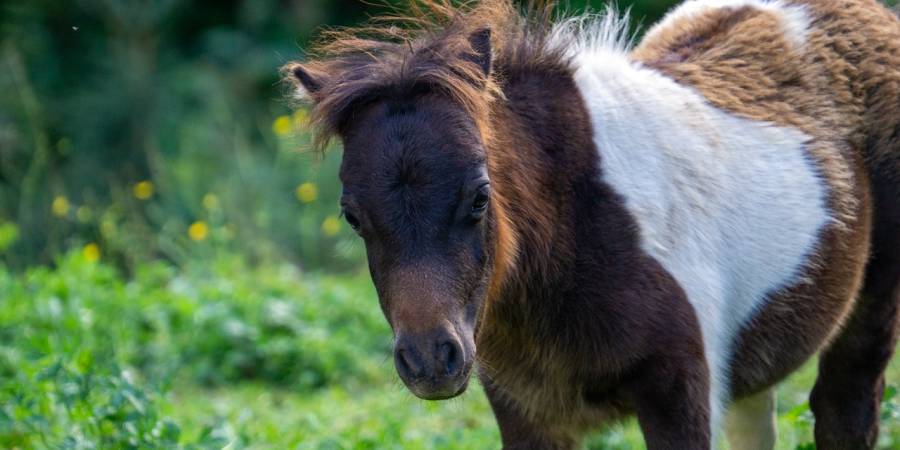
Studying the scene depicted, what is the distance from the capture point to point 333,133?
10.8 ft

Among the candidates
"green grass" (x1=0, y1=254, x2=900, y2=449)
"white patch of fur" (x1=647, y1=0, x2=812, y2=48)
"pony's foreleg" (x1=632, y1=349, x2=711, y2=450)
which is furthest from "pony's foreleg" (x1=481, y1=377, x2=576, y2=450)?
"white patch of fur" (x1=647, y1=0, x2=812, y2=48)

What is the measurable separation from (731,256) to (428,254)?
119 centimetres

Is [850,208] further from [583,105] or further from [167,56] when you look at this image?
[167,56]

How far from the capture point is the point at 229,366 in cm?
628

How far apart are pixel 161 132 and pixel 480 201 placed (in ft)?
30.7

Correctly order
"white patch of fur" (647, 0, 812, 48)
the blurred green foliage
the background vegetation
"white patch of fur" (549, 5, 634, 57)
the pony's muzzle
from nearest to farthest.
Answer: the pony's muzzle < "white patch of fur" (549, 5, 634, 57) < "white patch of fur" (647, 0, 812, 48) < the background vegetation < the blurred green foliage

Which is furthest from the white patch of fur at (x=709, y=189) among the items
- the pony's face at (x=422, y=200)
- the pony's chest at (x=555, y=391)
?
the pony's face at (x=422, y=200)

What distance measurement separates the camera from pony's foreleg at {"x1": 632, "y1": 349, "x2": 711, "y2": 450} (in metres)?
3.37

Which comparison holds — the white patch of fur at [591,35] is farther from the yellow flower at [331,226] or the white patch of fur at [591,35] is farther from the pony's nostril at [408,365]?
the yellow flower at [331,226]

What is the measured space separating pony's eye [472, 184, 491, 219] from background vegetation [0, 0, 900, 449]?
0.75 m

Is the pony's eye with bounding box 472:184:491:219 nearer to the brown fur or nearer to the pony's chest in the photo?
the pony's chest

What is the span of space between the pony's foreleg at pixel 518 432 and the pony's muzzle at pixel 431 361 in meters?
0.91

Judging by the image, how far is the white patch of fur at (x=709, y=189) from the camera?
3535 mm

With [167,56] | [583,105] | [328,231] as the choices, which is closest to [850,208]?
[583,105]
